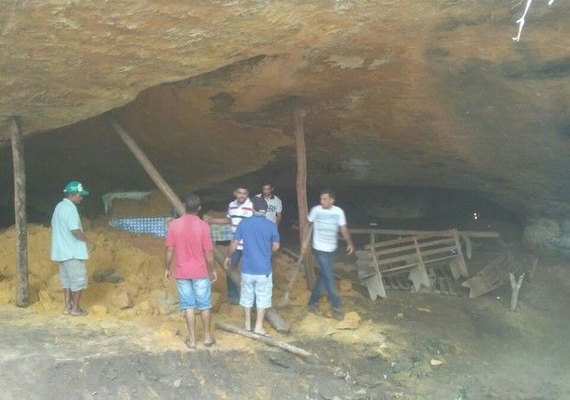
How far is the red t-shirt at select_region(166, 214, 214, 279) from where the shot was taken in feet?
18.5

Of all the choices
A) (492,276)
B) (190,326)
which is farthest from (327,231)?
(492,276)

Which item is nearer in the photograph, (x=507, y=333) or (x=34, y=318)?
(x=34, y=318)

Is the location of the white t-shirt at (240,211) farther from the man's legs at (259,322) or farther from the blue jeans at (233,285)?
the man's legs at (259,322)

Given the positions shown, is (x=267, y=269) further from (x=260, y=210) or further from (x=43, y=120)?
(x=43, y=120)

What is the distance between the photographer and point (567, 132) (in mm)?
7145

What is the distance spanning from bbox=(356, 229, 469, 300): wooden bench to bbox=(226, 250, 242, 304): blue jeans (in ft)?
6.33

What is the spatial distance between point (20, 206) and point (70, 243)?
74 cm

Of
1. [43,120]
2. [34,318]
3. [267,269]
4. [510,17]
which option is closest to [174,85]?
[43,120]

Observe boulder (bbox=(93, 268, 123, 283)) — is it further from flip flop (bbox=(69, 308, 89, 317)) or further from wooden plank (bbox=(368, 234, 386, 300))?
wooden plank (bbox=(368, 234, 386, 300))

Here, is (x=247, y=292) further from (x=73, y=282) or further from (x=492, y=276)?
(x=492, y=276)

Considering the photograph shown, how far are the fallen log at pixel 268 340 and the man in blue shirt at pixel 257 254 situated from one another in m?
0.11

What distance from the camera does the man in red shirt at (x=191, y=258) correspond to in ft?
18.5

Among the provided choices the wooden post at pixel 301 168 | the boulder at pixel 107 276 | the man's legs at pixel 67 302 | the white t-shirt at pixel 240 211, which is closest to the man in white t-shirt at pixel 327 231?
the wooden post at pixel 301 168

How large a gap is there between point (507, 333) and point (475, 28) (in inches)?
144
